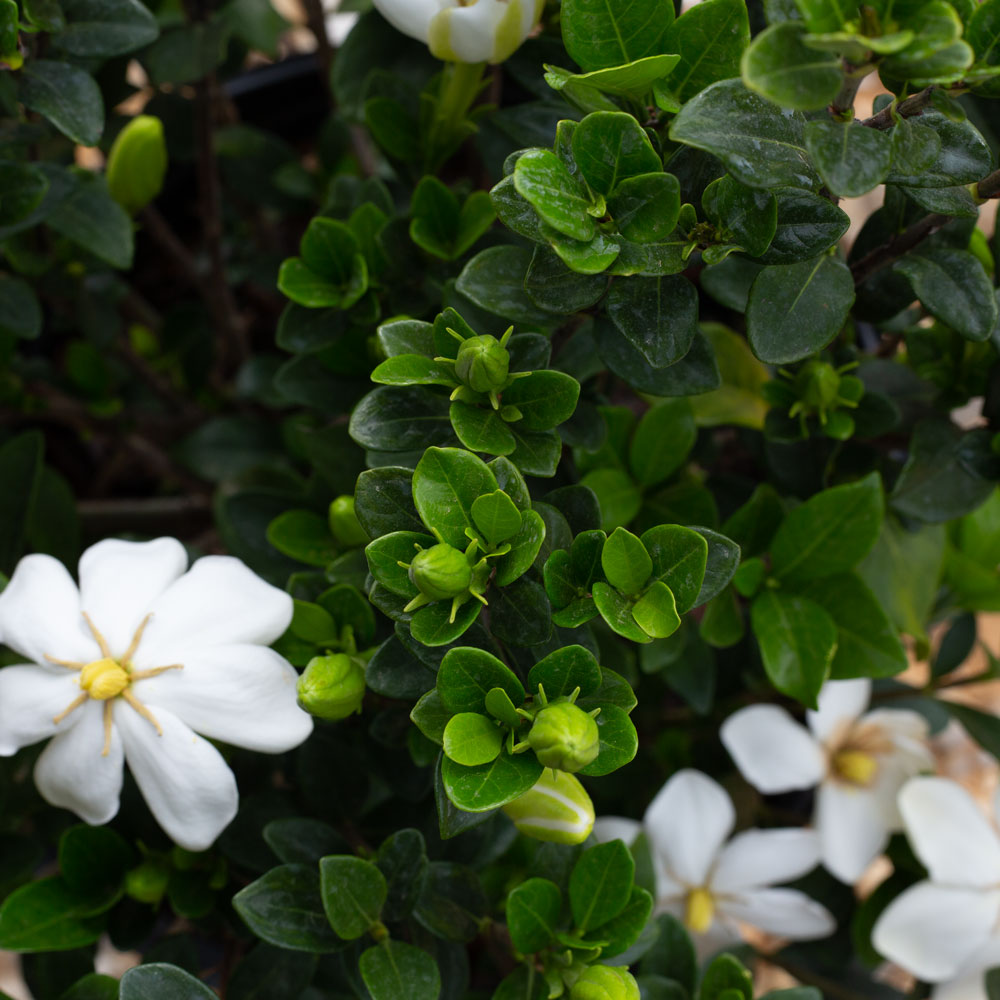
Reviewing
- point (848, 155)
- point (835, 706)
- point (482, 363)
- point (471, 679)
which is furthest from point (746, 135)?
point (835, 706)

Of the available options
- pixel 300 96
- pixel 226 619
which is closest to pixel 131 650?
pixel 226 619

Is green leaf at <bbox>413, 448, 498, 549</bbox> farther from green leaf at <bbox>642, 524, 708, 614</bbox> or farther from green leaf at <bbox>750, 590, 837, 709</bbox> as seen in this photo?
green leaf at <bbox>750, 590, 837, 709</bbox>

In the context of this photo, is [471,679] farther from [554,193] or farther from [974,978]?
[974,978]

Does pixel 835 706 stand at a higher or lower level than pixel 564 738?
lower

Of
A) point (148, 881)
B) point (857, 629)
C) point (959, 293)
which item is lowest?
point (148, 881)

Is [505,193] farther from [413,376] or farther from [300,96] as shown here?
[300,96]
